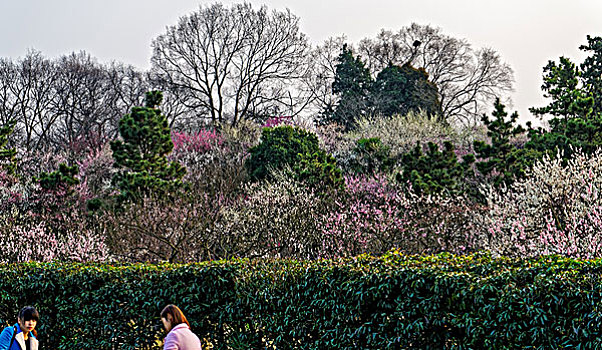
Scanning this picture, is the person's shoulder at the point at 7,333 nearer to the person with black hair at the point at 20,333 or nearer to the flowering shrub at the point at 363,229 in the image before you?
the person with black hair at the point at 20,333

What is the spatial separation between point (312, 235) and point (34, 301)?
5.63 meters

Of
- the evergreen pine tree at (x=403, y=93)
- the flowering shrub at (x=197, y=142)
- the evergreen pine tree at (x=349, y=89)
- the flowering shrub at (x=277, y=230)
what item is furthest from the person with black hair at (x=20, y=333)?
the evergreen pine tree at (x=403, y=93)

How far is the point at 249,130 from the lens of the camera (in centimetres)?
2591

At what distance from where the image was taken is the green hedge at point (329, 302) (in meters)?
4.17

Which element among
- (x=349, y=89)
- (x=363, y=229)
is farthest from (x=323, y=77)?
(x=363, y=229)

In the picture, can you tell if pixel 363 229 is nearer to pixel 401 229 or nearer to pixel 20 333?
pixel 401 229

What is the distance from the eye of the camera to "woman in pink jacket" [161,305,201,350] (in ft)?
15.5

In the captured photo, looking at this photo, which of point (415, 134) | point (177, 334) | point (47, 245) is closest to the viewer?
point (177, 334)

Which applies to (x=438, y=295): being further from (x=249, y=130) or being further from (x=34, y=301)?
(x=249, y=130)

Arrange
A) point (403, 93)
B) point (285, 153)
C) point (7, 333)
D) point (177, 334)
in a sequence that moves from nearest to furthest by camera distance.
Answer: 1. point (177, 334)
2. point (7, 333)
3. point (285, 153)
4. point (403, 93)

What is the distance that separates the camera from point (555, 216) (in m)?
9.78

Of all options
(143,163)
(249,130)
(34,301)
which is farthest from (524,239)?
(249,130)

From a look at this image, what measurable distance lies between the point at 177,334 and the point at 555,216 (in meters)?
7.25

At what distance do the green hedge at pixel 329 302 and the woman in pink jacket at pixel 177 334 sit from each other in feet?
3.84
